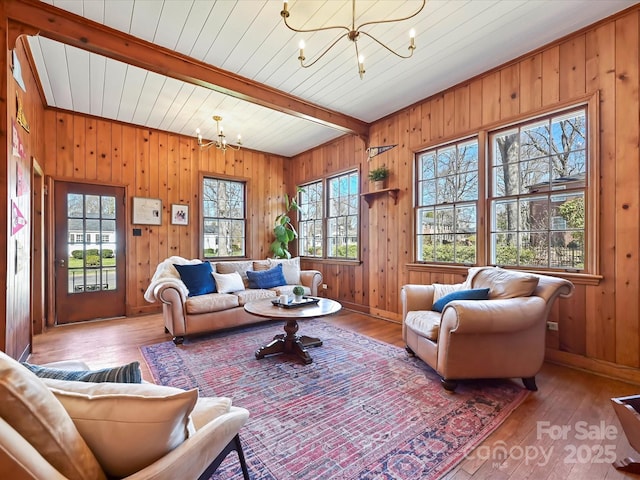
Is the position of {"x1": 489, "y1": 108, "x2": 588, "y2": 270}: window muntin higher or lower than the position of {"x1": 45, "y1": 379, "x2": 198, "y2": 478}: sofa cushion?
higher

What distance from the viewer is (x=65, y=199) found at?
13.7ft

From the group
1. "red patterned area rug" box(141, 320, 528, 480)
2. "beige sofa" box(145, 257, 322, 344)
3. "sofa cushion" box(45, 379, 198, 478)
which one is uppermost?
"sofa cushion" box(45, 379, 198, 478)

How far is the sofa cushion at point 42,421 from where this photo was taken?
63cm

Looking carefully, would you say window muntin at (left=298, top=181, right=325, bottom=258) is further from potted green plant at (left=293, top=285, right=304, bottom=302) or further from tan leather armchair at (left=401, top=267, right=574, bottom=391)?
tan leather armchair at (left=401, top=267, right=574, bottom=391)

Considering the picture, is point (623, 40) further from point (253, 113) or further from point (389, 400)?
point (253, 113)

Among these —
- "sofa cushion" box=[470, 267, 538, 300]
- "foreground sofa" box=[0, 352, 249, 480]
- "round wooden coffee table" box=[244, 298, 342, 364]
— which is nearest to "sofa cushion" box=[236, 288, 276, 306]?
"round wooden coffee table" box=[244, 298, 342, 364]

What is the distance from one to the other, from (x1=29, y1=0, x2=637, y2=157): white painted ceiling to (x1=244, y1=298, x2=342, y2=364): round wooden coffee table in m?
2.49

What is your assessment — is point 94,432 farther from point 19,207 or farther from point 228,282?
point 228,282

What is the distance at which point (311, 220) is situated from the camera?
233 inches

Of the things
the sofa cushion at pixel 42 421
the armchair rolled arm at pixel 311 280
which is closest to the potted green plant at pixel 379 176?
the armchair rolled arm at pixel 311 280

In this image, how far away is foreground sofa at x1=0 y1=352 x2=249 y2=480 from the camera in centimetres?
61

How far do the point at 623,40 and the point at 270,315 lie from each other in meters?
3.72

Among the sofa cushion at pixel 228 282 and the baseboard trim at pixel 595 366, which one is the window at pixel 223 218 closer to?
the sofa cushion at pixel 228 282

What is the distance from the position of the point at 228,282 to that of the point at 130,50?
8.68ft
